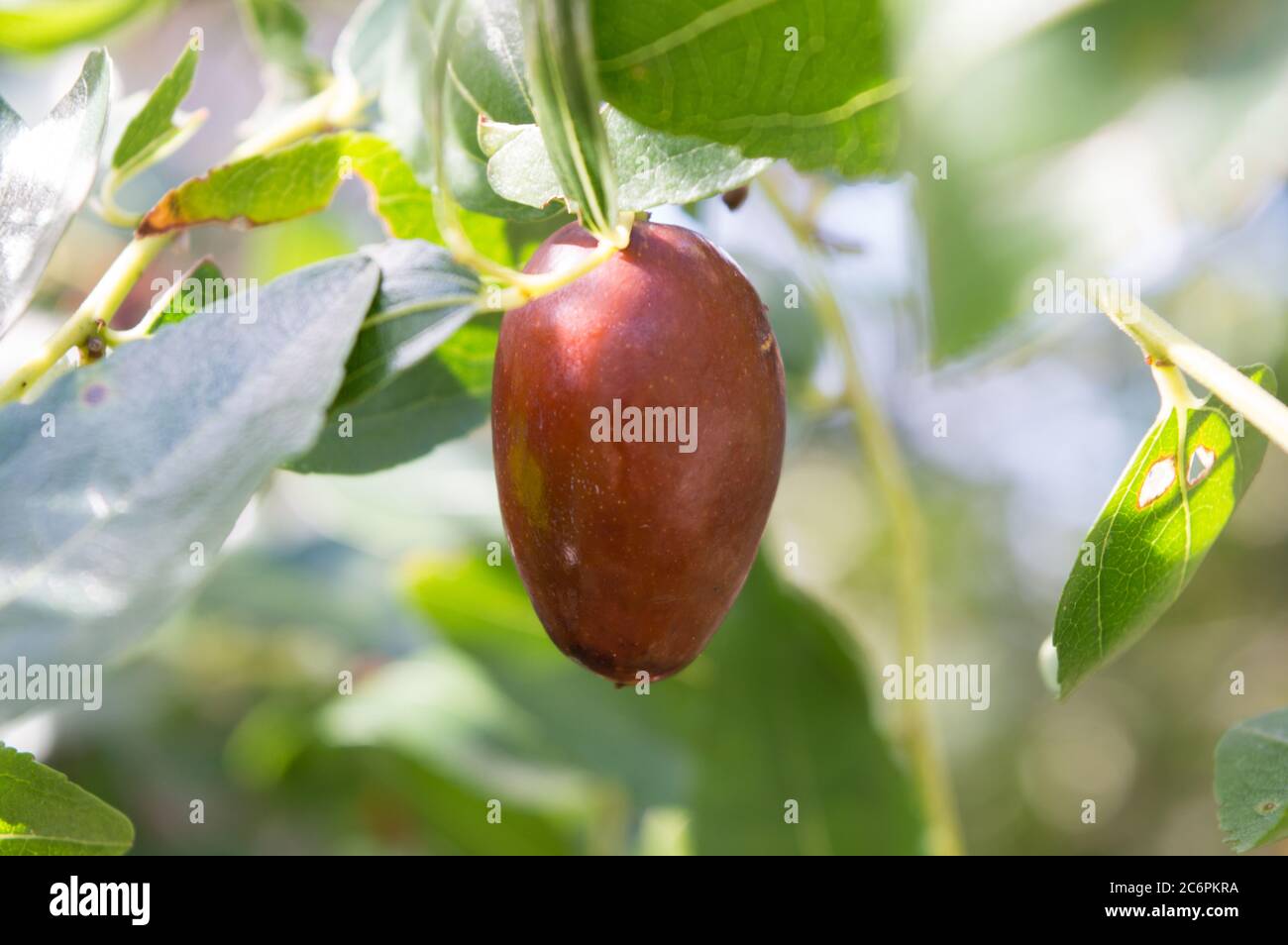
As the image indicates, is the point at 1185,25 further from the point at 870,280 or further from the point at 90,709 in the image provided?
the point at 90,709

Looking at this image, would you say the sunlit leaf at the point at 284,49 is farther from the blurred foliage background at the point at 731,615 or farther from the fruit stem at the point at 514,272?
the fruit stem at the point at 514,272

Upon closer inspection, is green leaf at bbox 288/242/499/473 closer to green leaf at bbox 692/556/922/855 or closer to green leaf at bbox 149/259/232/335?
green leaf at bbox 149/259/232/335

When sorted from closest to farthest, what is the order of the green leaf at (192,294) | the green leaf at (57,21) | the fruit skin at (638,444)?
the fruit skin at (638,444), the green leaf at (192,294), the green leaf at (57,21)

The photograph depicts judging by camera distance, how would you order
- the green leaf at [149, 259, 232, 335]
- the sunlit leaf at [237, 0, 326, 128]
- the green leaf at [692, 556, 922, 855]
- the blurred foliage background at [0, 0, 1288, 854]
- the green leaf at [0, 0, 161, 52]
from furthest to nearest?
the green leaf at [0, 0, 161, 52], the green leaf at [692, 556, 922, 855], the sunlit leaf at [237, 0, 326, 128], the green leaf at [149, 259, 232, 335], the blurred foliage background at [0, 0, 1288, 854]

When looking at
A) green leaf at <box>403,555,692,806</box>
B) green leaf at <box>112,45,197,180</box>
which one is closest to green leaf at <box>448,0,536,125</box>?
green leaf at <box>112,45,197,180</box>

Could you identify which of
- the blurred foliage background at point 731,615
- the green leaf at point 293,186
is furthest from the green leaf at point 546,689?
the green leaf at point 293,186
